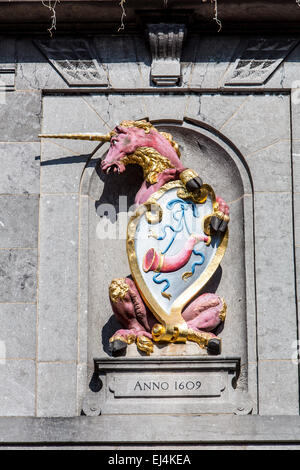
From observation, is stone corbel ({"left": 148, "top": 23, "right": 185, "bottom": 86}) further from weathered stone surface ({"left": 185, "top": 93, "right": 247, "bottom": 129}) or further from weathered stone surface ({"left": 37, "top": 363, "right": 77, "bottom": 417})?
weathered stone surface ({"left": 37, "top": 363, "right": 77, "bottom": 417})

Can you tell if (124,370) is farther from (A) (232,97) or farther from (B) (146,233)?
(A) (232,97)

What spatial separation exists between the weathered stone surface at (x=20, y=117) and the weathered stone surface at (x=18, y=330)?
1.58m

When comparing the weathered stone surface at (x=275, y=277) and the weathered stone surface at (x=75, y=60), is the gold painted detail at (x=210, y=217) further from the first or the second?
the weathered stone surface at (x=75, y=60)

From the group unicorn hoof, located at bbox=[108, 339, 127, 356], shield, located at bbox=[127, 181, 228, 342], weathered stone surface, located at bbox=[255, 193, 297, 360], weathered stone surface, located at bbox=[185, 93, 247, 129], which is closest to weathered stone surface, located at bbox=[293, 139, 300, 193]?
weathered stone surface, located at bbox=[255, 193, 297, 360]

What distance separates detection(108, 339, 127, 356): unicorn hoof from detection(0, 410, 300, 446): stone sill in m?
0.73

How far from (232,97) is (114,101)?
1075 mm

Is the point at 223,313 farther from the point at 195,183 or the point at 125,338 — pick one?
the point at 195,183

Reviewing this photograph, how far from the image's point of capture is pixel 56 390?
14078 millimetres

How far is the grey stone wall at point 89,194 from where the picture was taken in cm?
1413

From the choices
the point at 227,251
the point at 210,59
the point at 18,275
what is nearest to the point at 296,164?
the point at 227,251

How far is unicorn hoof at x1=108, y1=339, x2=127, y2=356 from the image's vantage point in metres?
14.0

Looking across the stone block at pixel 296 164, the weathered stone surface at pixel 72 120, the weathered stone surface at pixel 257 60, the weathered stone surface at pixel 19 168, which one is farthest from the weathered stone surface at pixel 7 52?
the stone block at pixel 296 164

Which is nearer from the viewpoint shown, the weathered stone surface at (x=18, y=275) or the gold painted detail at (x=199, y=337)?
the gold painted detail at (x=199, y=337)

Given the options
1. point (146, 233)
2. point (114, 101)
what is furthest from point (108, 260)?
point (114, 101)
